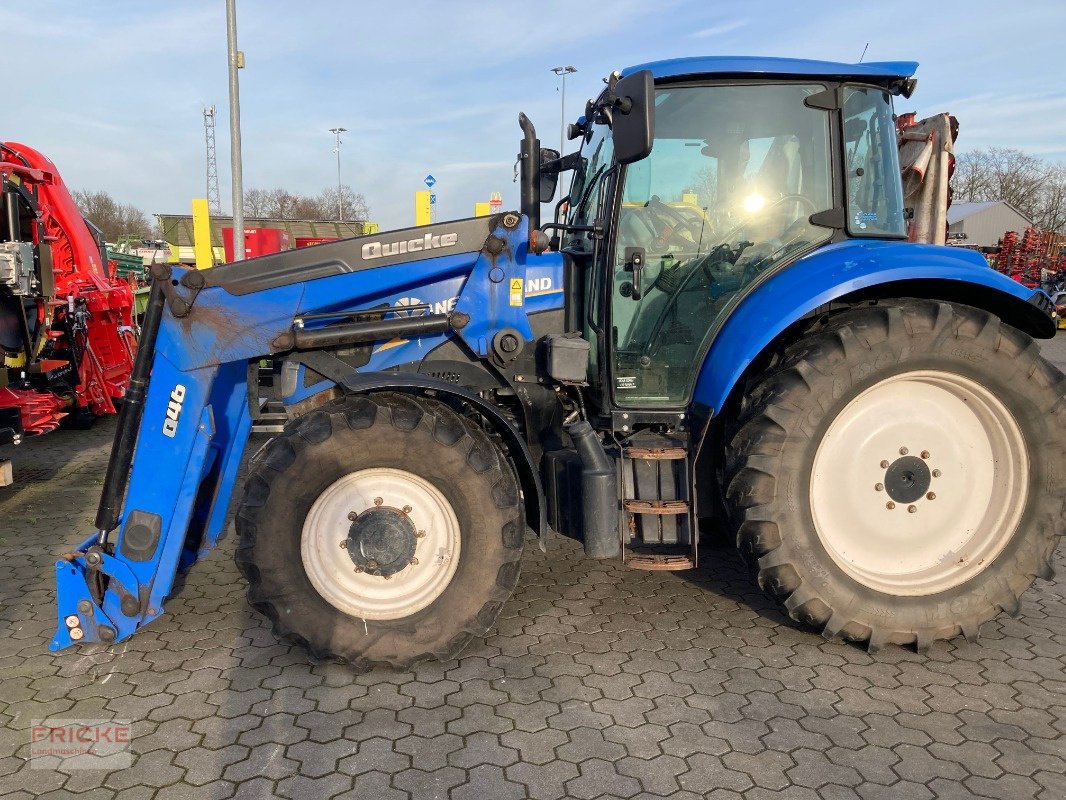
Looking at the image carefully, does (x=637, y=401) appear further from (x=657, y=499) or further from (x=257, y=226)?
(x=257, y=226)

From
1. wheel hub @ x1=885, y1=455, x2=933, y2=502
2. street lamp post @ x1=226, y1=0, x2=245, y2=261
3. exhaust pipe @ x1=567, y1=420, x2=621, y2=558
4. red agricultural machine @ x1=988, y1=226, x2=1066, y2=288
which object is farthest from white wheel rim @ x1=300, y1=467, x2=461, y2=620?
red agricultural machine @ x1=988, y1=226, x2=1066, y2=288

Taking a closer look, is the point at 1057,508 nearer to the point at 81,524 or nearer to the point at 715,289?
the point at 715,289

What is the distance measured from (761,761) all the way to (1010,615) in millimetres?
1530

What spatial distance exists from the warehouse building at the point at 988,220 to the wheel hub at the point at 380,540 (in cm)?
4059

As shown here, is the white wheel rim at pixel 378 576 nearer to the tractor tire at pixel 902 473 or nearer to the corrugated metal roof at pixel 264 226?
the tractor tire at pixel 902 473

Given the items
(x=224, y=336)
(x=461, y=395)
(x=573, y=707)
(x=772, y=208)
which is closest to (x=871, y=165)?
(x=772, y=208)

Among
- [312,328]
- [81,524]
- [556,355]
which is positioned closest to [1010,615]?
[556,355]

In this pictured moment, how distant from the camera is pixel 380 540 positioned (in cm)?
309

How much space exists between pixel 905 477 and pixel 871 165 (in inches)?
55.8

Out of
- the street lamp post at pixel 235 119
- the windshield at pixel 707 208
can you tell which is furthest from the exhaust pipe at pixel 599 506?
the street lamp post at pixel 235 119

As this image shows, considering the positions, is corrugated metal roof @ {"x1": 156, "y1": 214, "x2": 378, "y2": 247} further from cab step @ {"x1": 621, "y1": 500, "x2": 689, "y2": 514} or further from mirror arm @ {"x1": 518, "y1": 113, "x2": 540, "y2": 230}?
cab step @ {"x1": 621, "y1": 500, "x2": 689, "y2": 514}

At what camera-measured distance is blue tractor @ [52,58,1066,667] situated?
10.1ft

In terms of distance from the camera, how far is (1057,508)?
327cm

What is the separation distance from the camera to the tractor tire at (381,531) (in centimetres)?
302
